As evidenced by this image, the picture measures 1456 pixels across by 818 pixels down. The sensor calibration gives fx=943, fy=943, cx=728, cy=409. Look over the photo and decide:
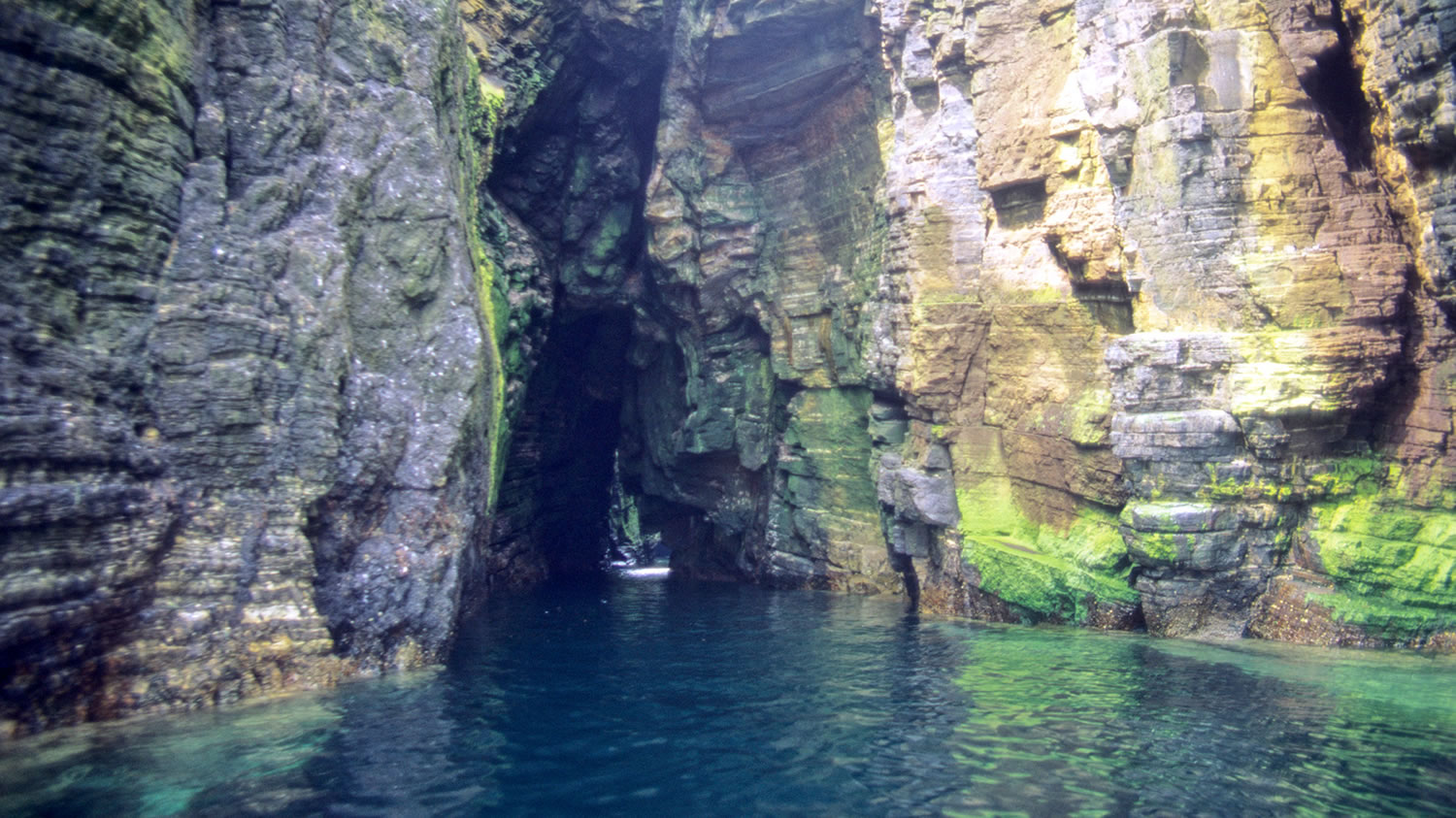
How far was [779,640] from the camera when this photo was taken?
16203 mm

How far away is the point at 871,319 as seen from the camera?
22.5 metres

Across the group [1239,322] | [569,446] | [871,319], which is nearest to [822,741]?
[1239,322]

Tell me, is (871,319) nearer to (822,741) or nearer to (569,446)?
(569,446)

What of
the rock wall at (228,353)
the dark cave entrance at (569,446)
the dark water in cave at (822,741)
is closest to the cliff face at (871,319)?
the rock wall at (228,353)

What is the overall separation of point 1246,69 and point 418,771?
14.8 meters

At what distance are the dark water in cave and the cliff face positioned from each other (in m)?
1.29

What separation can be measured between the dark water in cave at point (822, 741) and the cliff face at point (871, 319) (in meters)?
1.29

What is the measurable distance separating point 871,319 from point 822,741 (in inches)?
556

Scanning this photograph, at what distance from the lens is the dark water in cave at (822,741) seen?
782cm

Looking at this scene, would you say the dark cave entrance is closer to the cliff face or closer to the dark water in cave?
the cliff face

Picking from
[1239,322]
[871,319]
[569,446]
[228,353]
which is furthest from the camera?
[569,446]

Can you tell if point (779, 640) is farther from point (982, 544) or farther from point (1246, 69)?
point (1246, 69)

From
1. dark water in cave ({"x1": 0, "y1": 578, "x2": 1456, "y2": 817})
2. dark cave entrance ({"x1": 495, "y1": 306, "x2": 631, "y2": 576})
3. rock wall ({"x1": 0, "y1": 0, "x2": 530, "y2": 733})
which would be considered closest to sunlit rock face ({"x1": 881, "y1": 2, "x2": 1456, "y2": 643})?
dark water in cave ({"x1": 0, "y1": 578, "x2": 1456, "y2": 817})

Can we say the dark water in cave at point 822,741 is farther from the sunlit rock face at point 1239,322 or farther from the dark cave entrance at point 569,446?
the dark cave entrance at point 569,446
